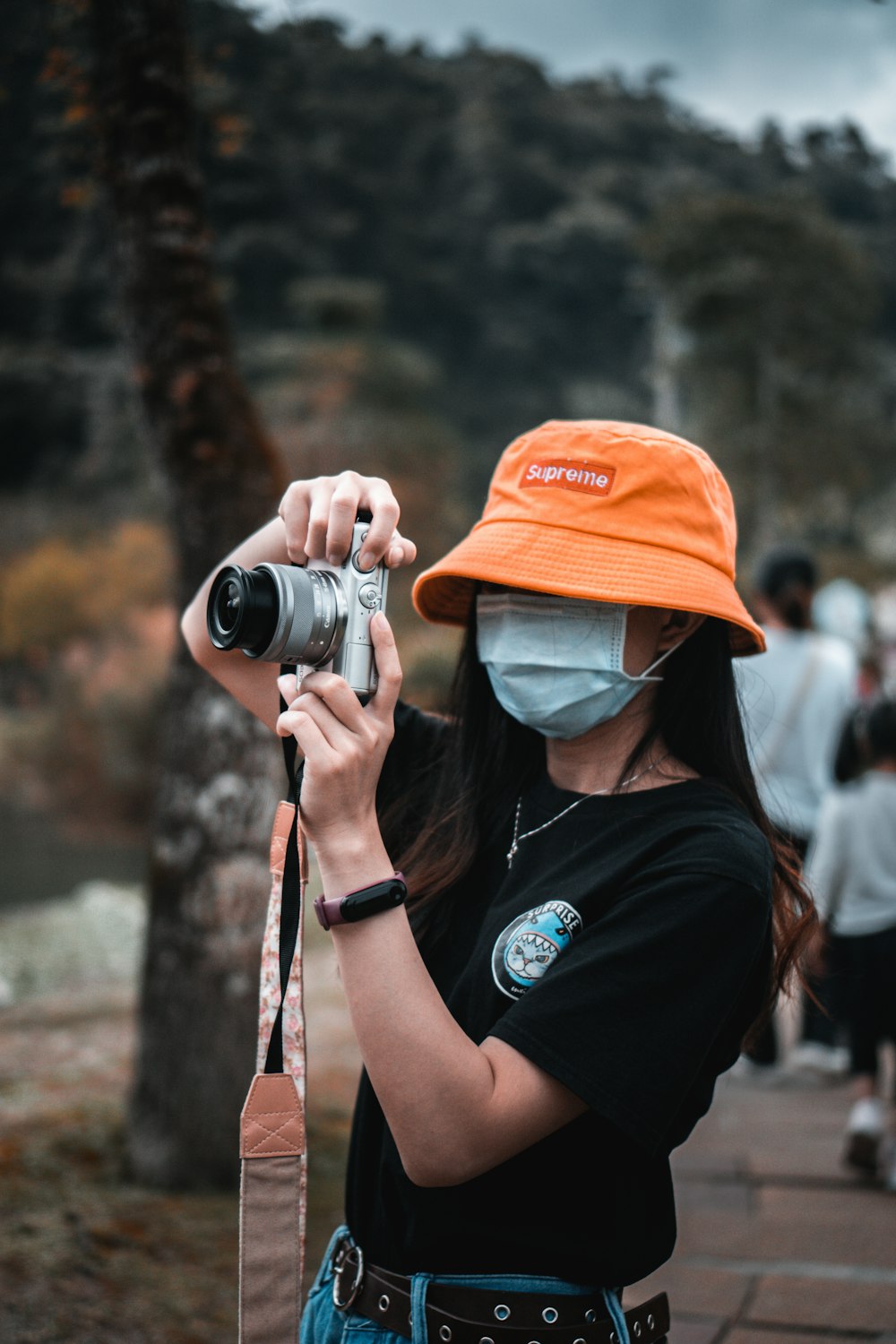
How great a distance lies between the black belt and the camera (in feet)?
4.35

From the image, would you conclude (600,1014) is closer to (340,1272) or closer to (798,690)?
(340,1272)

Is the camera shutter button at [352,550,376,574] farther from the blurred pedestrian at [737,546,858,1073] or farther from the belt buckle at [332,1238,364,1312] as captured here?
the blurred pedestrian at [737,546,858,1073]

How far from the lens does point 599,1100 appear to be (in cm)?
124

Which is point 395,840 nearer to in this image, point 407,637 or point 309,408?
point 407,637

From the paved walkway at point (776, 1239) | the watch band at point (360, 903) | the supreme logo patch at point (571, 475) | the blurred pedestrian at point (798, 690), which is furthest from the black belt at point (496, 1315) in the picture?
the blurred pedestrian at point (798, 690)

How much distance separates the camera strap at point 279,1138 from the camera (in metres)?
1.33

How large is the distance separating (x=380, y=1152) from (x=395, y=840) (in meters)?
0.41

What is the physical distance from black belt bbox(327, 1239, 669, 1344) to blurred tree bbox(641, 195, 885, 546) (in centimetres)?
2815

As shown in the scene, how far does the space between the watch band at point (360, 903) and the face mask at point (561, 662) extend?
0.42 meters

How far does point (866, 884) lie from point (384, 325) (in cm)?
4227

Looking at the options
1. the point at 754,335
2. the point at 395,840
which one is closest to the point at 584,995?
the point at 395,840

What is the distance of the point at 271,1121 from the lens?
1.36 meters

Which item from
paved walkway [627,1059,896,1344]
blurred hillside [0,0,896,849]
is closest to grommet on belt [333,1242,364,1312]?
paved walkway [627,1059,896,1344]

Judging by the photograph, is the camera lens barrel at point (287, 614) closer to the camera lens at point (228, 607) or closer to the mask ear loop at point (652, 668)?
the camera lens at point (228, 607)
